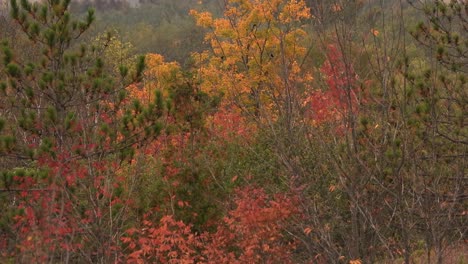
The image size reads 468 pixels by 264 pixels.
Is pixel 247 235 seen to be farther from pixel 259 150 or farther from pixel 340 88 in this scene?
pixel 340 88

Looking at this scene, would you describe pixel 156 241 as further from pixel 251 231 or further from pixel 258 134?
pixel 258 134

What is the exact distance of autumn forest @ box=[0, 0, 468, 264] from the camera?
224 inches

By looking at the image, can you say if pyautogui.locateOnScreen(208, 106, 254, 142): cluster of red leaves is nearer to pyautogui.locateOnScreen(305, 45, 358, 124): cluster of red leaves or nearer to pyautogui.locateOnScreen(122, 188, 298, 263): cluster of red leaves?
pyautogui.locateOnScreen(122, 188, 298, 263): cluster of red leaves

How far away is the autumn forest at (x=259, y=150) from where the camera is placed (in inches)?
224

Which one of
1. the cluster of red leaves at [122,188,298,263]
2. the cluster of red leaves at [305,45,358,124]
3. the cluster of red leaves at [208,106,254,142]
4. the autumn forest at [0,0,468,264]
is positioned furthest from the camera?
the cluster of red leaves at [208,106,254,142]

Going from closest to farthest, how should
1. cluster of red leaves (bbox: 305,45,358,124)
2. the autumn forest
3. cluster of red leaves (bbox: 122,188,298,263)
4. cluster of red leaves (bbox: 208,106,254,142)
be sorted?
1. cluster of red leaves (bbox: 305,45,358,124)
2. the autumn forest
3. cluster of red leaves (bbox: 122,188,298,263)
4. cluster of red leaves (bbox: 208,106,254,142)

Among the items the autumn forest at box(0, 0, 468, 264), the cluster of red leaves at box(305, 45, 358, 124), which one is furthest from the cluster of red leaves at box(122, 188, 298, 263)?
the cluster of red leaves at box(305, 45, 358, 124)

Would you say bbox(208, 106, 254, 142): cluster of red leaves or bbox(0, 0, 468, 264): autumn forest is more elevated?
bbox(0, 0, 468, 264): autumn forest

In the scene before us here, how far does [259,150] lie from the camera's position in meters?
14.0

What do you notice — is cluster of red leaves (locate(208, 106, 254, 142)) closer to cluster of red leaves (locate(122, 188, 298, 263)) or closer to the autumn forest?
the autumn forest

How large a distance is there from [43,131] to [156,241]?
9.41 ft

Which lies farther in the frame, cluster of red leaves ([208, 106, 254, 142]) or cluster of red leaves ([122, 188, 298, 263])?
cluster of red leaves ([208, 106, 254, 142])

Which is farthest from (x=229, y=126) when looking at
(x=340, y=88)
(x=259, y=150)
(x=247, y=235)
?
(x=340, y=88)

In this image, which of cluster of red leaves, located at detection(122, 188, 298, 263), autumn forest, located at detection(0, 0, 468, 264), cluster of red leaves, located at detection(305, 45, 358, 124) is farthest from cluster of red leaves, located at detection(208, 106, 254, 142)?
cluster of red leaves, located at detection(305, 45, 358, 124)
